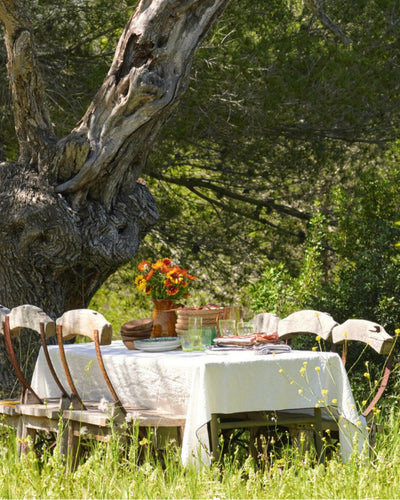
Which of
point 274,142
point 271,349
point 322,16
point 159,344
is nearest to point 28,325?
point 159,344

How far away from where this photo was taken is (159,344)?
14.8ft

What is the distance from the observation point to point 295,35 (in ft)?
28.1

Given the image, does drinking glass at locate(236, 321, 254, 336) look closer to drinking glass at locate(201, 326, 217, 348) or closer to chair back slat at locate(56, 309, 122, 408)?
drinking glass at locate(201, 326, 217, 348)

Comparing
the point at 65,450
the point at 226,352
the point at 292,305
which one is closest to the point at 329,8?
the point at 292,305

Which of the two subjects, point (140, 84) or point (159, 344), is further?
point (140, 84)

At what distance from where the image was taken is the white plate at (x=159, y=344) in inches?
177

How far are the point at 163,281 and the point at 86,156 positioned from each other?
1.83 m

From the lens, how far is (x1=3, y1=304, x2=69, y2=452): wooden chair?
4.18 m

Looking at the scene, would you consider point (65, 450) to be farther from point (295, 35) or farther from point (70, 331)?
point (295, 35)

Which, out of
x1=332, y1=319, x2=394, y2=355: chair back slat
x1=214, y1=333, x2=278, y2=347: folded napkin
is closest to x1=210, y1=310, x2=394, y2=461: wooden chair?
x1=332, y1=319, x2=394, y2=355: chair back slat

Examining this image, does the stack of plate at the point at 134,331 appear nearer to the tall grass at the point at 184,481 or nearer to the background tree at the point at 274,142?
the tall grass at the point at 184,481

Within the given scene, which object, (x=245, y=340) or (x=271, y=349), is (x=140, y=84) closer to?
(x=245, y=340)

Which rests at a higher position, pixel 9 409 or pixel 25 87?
pixel 25 87

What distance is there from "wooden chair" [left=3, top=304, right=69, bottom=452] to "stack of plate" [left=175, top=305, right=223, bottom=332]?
0.70m
